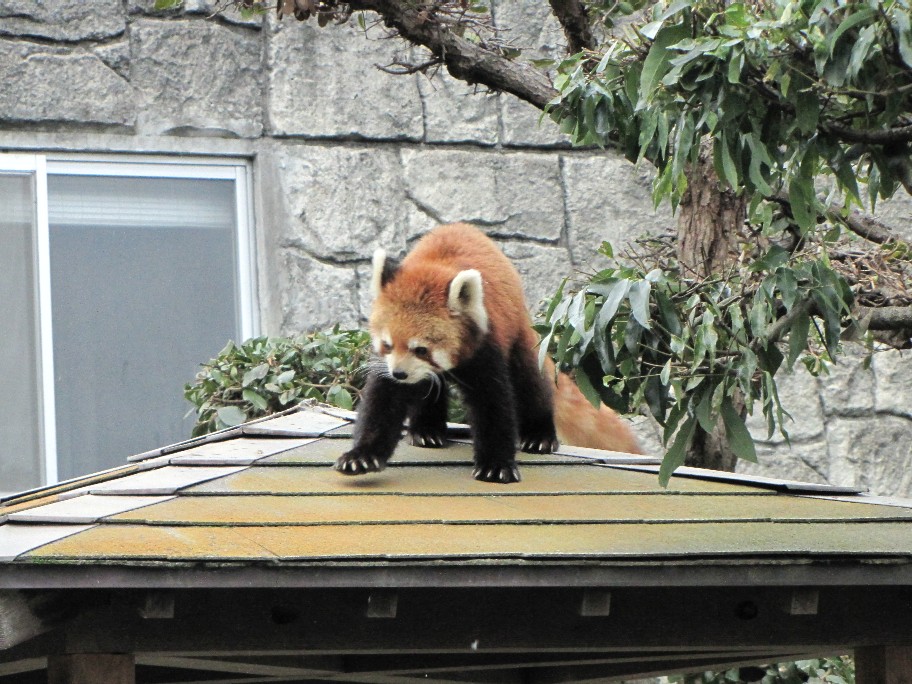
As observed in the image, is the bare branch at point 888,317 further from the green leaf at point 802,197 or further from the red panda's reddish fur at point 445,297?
the red panda's reddish fur at point 445,297

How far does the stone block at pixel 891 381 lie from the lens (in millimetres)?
7766

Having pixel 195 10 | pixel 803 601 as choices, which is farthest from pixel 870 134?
pixel 195 10

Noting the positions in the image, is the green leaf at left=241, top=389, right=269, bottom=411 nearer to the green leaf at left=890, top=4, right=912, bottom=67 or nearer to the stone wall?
the stone wall

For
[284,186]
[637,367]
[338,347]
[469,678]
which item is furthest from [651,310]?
[284,186]

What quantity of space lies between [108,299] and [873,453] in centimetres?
433

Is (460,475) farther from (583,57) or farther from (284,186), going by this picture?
(284,186)

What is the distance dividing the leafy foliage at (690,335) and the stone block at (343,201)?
382cm

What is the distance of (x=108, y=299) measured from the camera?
6.75m

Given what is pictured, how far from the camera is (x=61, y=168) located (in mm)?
6621

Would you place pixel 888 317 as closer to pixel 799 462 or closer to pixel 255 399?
pixel 255 399

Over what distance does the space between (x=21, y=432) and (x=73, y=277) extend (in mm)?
797

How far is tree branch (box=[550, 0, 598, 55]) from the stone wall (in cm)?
151

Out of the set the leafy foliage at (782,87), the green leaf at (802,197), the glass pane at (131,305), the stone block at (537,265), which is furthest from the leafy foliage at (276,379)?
the green leaf at (802,197)

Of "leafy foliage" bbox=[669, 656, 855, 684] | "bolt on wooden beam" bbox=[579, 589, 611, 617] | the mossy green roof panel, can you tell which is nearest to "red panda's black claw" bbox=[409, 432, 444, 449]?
the mossy green roof panel
